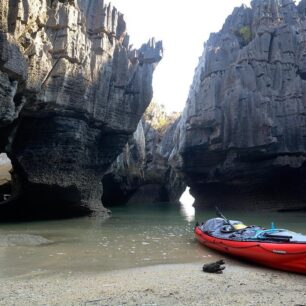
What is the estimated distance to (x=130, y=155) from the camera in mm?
40969

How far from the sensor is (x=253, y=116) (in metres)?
31.2

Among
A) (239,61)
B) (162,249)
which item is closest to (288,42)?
(239,61)

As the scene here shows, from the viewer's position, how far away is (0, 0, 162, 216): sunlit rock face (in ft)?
58.5

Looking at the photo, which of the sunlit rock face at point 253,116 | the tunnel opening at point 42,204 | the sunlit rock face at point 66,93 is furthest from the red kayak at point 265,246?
the sunlit rock face at point 253,116

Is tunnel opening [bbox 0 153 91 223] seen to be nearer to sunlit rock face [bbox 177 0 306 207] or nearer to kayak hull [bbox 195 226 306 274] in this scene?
sunlit rock face [bbox 177 0 306 207]

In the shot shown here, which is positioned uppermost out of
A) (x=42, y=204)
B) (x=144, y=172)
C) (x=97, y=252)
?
(x=144, y=172)

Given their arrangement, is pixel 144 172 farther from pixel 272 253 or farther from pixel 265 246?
pixel 272 253

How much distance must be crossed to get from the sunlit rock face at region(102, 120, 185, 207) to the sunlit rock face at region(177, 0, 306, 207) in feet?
21.9

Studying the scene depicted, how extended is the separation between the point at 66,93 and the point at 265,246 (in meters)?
15.3

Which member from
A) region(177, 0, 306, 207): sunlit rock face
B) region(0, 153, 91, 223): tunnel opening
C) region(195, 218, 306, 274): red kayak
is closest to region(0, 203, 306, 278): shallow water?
region(195, 218, 306, 274): red kayak

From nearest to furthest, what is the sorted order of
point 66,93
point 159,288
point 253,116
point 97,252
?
point 159,288
point 97,252
point 66,93
point 253,116

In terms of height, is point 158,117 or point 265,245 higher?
point 158,117

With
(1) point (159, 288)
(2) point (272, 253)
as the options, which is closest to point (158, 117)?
(2) point (272, 253)

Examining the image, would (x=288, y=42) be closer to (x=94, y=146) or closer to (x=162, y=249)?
(x=94, y=146)
